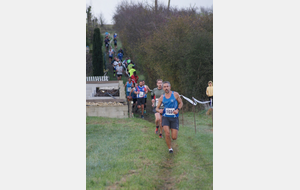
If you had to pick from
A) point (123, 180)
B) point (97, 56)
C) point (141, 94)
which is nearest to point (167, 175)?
point (123, 180)

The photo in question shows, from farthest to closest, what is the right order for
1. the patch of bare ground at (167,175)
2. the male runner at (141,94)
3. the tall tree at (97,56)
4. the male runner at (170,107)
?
1. the male runner at (141,94)
2. the tall tree at (97,56)
3. the male runner at (170,107)
4. the patch of bare ground at (167,175)

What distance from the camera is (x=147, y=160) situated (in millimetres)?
6328

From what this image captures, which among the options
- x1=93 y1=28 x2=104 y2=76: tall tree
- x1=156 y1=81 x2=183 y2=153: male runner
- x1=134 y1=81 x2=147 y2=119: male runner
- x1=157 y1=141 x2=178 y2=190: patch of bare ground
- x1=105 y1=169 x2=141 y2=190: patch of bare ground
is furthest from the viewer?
x1=134 y1=81 x2=147 y2=119: male runner

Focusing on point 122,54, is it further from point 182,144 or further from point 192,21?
point 182,144

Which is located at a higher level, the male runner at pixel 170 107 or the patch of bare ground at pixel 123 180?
the male runner at pixel 170 107

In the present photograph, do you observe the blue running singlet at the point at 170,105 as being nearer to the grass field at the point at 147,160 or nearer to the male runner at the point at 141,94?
A: the grass field at the point at 147,160

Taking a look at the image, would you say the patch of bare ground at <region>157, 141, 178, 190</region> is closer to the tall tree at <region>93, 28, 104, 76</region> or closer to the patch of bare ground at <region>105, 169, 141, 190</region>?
the patch of bare ground at <region>105, 169, 141, 190</region>

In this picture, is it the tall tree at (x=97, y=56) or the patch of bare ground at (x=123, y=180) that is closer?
the patch of bare ground at (x=123, y=180)

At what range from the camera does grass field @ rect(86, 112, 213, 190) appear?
5.36 meters

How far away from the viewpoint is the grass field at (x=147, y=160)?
5.36 meters

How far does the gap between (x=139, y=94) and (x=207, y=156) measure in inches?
245

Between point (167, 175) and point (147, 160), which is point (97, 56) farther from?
point (167, 175)

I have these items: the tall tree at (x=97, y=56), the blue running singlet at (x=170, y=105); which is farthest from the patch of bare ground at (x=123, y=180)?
the tall tree at (x=97, y=56)

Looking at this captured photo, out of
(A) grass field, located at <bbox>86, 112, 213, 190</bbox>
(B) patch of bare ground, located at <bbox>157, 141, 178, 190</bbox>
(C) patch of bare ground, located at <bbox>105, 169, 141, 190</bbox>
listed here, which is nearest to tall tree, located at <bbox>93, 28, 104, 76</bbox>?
(A) grass field, located at <bbox>86, 112, 213, 190</bbox>
